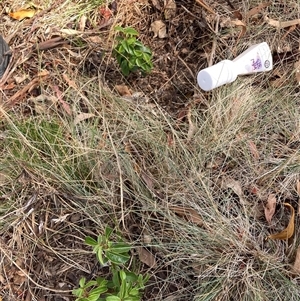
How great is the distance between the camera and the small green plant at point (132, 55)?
1713 millimetres

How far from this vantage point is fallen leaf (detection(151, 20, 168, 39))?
6.21 feet

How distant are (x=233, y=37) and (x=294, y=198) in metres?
0.66

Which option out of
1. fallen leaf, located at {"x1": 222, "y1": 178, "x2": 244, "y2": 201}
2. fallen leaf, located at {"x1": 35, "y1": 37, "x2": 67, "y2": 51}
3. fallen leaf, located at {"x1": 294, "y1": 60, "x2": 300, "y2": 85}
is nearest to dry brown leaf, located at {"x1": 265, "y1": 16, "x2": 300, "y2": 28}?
fallen leaf, located at {"x1": 294, "y1": 60, "x2": 300, "y2": 85}

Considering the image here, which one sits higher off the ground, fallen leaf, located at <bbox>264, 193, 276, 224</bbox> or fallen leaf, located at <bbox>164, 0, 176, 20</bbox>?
fallen leaf, located at <bbox>164, 0, 176, 20</bbox>

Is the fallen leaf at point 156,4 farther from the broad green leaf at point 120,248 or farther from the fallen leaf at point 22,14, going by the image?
the broad green leaf at point 120,248

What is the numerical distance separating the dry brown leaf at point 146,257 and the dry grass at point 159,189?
2cm

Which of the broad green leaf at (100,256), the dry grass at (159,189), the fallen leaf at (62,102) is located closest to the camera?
the broad green leaf at (100,256)

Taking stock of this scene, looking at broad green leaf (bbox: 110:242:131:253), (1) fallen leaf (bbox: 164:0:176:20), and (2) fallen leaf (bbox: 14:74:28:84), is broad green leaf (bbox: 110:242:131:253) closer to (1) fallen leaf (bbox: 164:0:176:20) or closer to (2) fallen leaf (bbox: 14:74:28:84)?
(2) fallen leaf (bbox: 14:74:28:84)

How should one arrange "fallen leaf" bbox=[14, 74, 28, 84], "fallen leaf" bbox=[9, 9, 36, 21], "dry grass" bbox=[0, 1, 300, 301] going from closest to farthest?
1. "dry grass" bbox=[0, 1, 300, 301]
2. "fallen leaf" bbox=[14, 74, 28, 84]
3. "fallen leaf" bbox=[9, 9, 36, 21]

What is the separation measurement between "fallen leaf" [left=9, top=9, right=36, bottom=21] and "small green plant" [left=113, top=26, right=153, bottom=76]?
0.42 meters

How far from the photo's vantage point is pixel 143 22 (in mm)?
1917

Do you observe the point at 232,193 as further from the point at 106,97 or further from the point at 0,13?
the point at 0,13

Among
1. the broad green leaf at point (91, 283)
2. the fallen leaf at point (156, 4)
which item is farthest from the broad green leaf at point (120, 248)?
the fallen leaf at point (156, 4)

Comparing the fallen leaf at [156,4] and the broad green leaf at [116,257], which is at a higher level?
the fallen leaf at [156,4]
